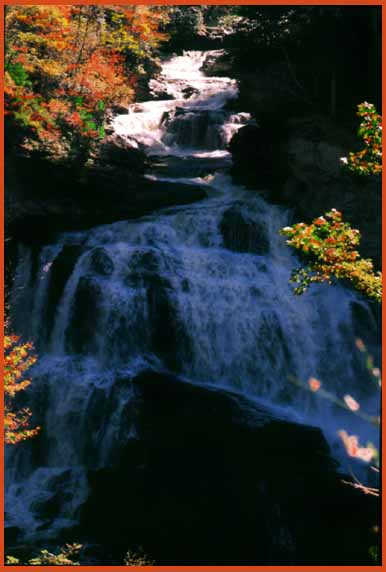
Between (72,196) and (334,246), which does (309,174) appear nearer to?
(72,196)

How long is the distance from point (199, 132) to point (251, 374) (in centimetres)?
1545

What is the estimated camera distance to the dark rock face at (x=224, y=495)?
453 inches

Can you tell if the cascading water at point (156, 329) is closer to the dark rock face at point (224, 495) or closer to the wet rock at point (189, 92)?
the dark rock face at point (224, 495)

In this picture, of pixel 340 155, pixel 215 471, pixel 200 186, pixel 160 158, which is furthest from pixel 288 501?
pixel 160 158

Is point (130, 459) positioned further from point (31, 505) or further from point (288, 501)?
point (288, 501)

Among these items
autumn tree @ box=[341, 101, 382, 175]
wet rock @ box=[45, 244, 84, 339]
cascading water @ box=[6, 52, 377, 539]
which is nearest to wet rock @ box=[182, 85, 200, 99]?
cascading water @ box=[6, 52, 377, 539]

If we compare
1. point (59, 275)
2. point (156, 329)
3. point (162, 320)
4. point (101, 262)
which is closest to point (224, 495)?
point (156, 329)

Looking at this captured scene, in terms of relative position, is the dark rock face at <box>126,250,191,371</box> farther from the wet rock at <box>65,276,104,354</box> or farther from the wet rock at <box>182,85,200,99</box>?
the wet rock at <box>182,85,200,99</box>

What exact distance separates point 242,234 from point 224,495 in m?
9.35

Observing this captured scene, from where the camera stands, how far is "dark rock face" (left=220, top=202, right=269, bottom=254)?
18.9 m

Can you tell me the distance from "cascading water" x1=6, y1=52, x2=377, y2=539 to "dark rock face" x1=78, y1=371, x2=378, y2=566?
1081 mm

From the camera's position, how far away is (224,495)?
39.7 ft

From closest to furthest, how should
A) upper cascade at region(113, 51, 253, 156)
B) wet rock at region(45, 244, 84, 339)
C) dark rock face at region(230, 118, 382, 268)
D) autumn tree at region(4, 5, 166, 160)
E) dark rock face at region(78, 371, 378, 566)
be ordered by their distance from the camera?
1. dark rock face at region(78, 371, 378, 566)
2. wet rock at region(45, 244, 84, 339)
3. dark rock face at region(230, 118, 382, 268)
4. autumn tree at region(4, 5, 166, 160)
5. upper cascade at region(113, 51, 253, 156)

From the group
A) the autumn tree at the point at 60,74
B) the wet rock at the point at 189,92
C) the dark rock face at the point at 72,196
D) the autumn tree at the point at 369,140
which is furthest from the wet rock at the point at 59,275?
the wet rock at the point at 189,92
